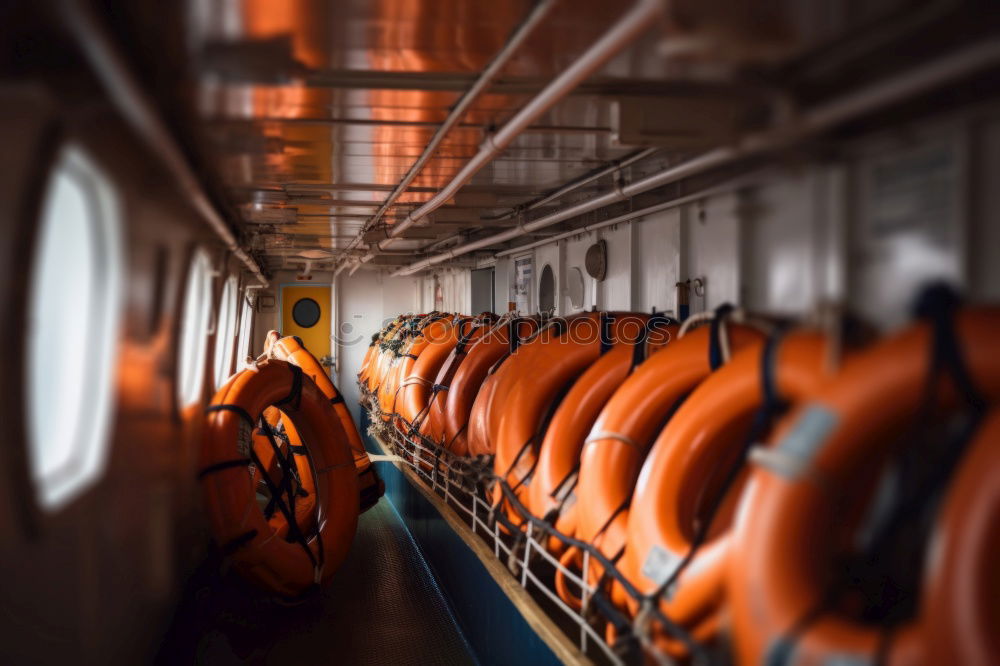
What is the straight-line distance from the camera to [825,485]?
956 millimetres

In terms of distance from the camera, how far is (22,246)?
90 cm

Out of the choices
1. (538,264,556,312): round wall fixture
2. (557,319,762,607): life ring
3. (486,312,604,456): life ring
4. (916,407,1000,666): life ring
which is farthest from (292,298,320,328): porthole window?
(916,407,1000,666): life ring

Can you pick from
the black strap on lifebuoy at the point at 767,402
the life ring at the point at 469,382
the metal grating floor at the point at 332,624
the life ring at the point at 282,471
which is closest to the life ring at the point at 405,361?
the life ring at the point at 282,471

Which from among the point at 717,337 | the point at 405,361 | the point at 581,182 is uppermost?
the point at 581,182

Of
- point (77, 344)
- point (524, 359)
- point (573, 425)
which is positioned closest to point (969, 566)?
point (77, 344)

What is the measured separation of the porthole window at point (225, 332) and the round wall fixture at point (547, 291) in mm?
2865

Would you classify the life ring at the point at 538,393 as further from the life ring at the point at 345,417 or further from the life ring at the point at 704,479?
the life ring at the point at 345,417

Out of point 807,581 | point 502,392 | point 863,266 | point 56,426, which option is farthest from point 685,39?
point 502,392

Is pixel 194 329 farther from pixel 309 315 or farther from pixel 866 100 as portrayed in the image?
pixel 309 315

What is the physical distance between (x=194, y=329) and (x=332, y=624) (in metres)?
2.47

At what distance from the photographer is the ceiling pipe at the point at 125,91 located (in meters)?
0.91

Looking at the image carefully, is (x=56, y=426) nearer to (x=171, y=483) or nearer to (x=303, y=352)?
(x=171, y=483)

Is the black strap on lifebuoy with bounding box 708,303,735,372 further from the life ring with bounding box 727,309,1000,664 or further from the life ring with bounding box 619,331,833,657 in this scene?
the life ring with bounding box 727,309,1000,664

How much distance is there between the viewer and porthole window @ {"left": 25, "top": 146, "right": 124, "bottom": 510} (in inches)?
38.9
